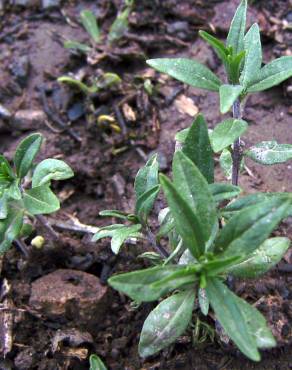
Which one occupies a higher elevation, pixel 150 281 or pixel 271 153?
pixel 150 281

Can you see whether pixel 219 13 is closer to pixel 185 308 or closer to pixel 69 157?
pixel 69 157

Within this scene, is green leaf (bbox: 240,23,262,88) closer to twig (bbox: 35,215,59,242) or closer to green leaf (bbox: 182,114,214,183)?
green leaf (bbox: 182,114,214,183)

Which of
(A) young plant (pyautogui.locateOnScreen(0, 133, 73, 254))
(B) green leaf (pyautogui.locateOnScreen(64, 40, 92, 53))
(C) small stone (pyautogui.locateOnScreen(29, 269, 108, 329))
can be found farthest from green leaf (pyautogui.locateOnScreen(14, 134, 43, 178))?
(B) green leaf (pyautogui.locateOnScreen(64, 40, 92, 53))

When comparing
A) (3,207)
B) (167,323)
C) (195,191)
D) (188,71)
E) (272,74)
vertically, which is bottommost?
(167,323)

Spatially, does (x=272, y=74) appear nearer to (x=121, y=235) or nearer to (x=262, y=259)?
(x=262, y=259)

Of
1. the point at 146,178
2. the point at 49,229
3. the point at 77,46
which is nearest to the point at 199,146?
the point at 146,178

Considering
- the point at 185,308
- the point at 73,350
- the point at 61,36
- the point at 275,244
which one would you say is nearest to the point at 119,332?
the point at 73,350
